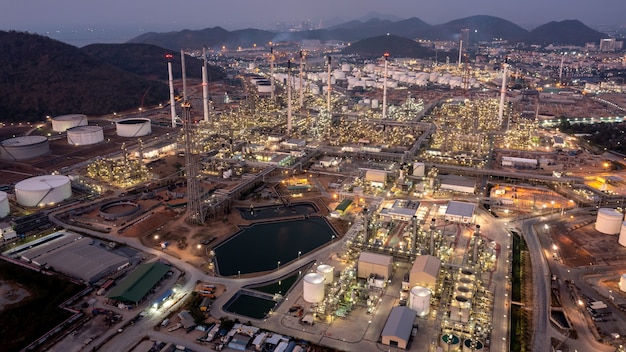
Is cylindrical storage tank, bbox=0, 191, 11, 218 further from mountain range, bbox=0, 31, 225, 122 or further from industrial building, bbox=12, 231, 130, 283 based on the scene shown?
mountain range, bbox=0, 31, 225, 122

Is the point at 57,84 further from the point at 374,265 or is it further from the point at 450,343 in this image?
the point at 450,343

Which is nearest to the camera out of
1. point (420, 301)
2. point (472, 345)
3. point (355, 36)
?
point (472, 345)

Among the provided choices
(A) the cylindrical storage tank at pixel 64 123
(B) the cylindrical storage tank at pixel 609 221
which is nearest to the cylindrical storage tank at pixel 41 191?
(A) the cylindrical storage tank at pixel 64 123

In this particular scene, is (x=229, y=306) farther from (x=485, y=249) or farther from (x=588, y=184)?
(x=588, y=184)

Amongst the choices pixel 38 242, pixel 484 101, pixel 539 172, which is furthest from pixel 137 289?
pixel 484 101

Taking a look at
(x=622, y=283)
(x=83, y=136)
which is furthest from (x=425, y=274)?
(x=83, y=136)
